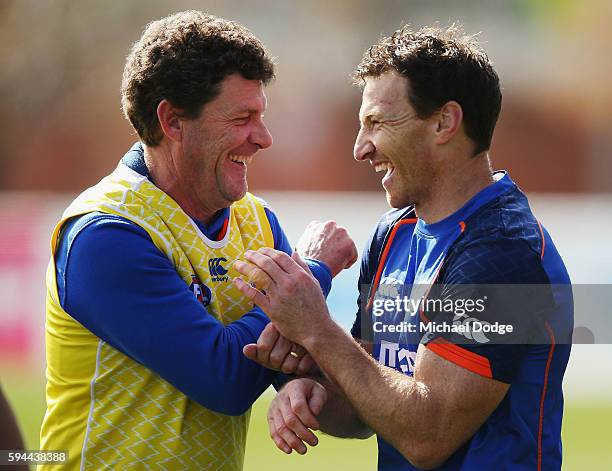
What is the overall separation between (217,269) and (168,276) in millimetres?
283

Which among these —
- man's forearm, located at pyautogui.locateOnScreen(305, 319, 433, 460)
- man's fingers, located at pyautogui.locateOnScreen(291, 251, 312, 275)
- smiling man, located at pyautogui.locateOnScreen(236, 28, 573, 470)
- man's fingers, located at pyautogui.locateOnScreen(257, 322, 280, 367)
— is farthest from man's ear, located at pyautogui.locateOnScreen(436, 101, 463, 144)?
man's fingers, located at pyautogui.locateOnScreen(257, 322, 280, 367)

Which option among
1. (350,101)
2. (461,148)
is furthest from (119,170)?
(350,101)

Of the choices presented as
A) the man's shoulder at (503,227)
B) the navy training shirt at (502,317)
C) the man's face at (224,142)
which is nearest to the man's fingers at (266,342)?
the navy training shirt at (502,317)

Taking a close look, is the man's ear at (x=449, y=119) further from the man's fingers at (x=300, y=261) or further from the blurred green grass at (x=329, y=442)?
the blurred green grass at (x=329, y=442)

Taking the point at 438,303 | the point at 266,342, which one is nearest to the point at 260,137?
the point at 266,342

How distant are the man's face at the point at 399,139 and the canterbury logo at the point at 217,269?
2.04 ft

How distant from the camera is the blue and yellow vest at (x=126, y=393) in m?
3.36

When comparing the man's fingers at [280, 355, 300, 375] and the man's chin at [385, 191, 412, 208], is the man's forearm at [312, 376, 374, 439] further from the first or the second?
the man's chin at [385, 191, 412, 208]

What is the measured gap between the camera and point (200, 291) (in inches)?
137

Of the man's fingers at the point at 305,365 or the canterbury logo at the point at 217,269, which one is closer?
the man's fingers at the point at 305,365

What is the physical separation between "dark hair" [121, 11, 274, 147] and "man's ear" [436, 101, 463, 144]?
67 centimetres

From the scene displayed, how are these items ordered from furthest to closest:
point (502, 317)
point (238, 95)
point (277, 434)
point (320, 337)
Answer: point (238, 95) → point (277, 434) → point (320, 337) → point (502, 317)

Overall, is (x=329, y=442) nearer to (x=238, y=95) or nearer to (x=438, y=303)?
(x=238, y=95)

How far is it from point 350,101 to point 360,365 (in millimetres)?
18355
